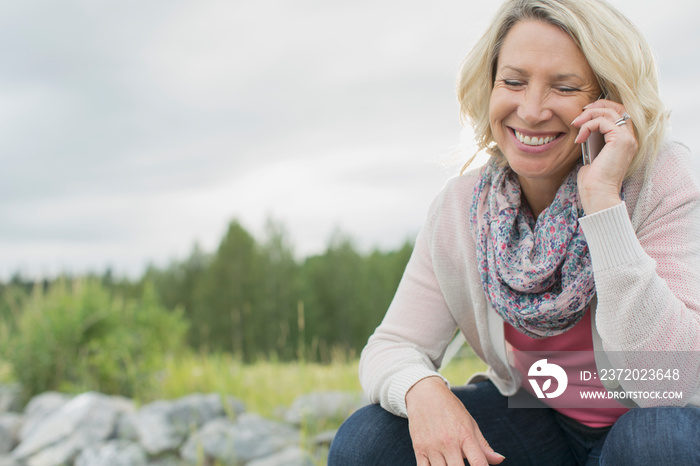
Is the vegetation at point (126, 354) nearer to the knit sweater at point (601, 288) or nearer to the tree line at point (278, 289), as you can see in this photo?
the knit sweater at point (601, 288)

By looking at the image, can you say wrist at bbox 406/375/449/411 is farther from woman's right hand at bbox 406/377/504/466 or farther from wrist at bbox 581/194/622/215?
wrist at bbox 581/194/622/215

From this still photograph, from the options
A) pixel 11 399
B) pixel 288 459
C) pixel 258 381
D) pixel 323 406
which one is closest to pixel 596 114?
pixel 288 459

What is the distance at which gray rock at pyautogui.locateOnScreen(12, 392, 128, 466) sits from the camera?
3.51m

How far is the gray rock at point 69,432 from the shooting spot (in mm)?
3510

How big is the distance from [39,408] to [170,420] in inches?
60.3

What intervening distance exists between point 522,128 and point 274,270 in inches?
622

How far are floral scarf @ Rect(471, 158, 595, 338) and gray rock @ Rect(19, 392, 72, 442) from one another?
3641mm

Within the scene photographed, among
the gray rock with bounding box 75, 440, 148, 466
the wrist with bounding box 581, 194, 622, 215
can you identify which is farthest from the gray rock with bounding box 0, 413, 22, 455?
the wrist with bounding box 581, 194, 622, 215

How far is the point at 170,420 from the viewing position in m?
3.53

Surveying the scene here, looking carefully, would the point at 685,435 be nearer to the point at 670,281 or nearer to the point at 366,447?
the point at 670,281

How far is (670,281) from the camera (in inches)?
57.0

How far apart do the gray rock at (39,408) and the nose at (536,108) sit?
3902 mm

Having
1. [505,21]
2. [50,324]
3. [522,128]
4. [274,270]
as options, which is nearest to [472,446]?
[522,128]

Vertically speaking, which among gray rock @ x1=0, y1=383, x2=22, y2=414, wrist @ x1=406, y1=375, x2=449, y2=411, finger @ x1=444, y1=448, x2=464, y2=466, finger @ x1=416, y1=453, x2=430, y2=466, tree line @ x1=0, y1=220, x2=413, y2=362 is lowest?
tree line @ x1=0, y1=220, x2=413, y2=362
